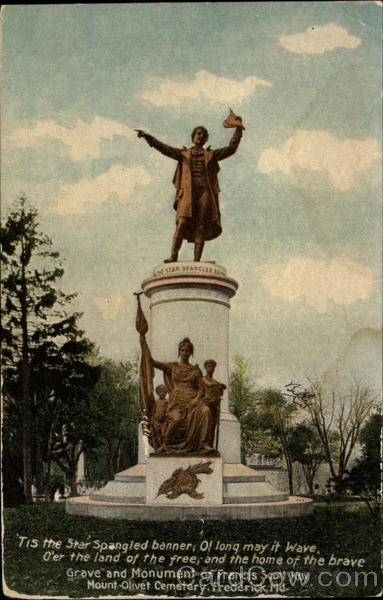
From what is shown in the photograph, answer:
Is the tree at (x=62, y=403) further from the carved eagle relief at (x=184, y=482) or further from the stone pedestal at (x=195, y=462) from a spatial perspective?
the carved eagle relief at (x=184, y=482)

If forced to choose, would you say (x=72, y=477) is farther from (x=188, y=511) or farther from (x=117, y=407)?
A: (x=188, y=511)

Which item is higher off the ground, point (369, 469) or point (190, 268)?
point (190, 268)

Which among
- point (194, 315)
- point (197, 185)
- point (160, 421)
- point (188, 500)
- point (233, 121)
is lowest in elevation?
point (188, 500)

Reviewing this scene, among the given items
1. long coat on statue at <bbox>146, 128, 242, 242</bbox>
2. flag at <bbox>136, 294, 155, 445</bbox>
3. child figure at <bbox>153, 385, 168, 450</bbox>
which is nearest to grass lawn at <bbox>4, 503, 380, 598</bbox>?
child figure at <bbox>153, 385, 168, 450</bbox>

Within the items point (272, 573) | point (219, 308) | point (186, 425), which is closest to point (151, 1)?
point (219, 308)

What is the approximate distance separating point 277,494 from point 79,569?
3.77 meters

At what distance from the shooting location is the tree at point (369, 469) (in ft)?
37.7

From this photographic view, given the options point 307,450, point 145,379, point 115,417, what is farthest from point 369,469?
point 115,417

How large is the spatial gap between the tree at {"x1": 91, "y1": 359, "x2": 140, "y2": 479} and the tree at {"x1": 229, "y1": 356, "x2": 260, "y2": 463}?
2.23 metres

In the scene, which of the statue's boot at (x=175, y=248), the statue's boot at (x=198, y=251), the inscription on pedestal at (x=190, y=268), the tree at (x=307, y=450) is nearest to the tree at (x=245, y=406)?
the tree at (x=307, y=450)

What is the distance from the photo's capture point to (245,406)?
1653 cm

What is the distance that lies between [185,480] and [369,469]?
3.63m

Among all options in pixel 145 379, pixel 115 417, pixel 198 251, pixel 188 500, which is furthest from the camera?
pixel 115 417

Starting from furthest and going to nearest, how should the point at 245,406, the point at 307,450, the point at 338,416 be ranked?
1. the point at 245,406
2. the point at 307,450
3. the point at 338,416
